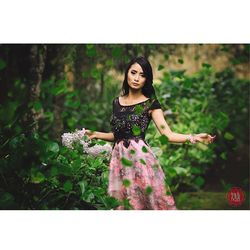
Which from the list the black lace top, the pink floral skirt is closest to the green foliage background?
the pink floral skirt

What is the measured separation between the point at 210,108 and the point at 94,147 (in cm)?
304

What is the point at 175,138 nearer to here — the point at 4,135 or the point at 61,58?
the point at 4,135

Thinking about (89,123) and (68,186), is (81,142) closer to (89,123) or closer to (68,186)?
(68,186)

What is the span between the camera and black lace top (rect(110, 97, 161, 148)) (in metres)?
3.28

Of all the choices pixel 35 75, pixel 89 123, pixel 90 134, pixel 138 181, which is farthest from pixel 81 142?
pixel 89 123

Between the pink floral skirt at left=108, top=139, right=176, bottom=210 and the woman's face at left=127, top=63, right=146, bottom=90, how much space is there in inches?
15.9

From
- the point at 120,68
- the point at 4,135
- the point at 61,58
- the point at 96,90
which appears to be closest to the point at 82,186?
the point at 4,135

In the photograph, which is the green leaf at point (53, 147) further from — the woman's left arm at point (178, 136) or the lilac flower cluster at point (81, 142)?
the woman's left arm at point (178, 136)

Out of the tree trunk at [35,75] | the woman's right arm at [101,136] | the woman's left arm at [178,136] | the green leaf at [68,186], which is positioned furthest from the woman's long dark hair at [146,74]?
the tree trunk at [35,75]

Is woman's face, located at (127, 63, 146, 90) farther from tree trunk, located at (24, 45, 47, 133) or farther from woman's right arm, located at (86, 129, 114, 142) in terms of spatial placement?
tree trunk, located at (24, 45, 47, 133)

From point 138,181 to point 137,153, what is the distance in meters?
0.19

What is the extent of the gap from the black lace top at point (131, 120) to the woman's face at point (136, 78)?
0.42ft

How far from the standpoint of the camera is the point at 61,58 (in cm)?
496

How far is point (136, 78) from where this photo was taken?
334 centimetres
